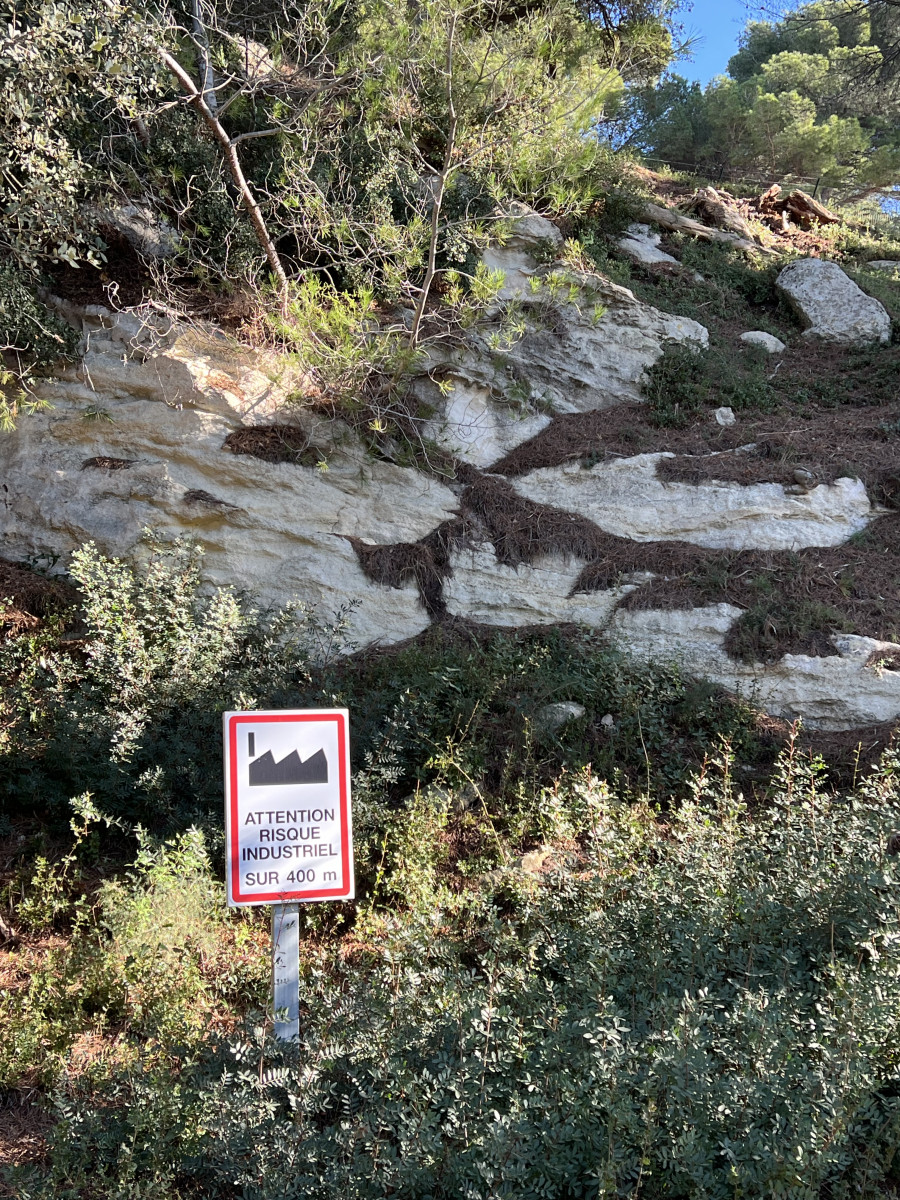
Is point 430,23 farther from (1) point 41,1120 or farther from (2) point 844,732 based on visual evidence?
(1) point 41,1120

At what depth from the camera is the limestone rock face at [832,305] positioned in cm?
1113

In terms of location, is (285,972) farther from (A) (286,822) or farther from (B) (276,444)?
(B) (276,444)

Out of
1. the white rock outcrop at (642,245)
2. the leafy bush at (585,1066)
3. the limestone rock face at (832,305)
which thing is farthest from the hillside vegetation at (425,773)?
the white rock outcrop at (642,245)

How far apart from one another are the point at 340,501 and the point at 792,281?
26.8 ft

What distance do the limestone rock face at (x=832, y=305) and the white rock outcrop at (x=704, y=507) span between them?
13.9 ft

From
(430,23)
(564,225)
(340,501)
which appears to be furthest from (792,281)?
(340,501)

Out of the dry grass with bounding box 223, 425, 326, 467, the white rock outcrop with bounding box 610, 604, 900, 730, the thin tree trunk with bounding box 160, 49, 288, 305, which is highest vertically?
the thin tree trunk with bounding box 160, 49, 288, 305

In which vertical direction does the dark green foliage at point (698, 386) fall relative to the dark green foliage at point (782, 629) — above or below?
above

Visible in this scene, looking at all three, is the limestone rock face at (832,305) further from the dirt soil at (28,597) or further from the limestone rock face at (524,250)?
the dirt soil at (28,597)

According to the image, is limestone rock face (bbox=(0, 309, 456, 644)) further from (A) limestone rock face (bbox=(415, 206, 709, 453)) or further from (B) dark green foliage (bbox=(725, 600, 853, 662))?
(B) dark green foliage (bbox=(725, 600, 853, 662))

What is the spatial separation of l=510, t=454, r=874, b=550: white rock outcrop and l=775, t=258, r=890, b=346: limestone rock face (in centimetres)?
424

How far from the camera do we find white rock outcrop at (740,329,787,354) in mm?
10859

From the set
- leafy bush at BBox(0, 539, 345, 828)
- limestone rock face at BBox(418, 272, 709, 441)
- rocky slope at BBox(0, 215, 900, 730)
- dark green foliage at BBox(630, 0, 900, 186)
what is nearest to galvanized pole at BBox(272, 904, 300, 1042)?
leafy bush at BBox(0, 539, 345, 828)

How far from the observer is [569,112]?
6812 millimetres
